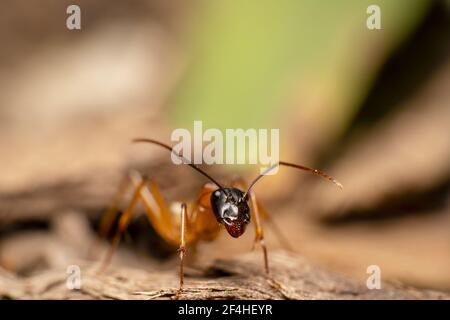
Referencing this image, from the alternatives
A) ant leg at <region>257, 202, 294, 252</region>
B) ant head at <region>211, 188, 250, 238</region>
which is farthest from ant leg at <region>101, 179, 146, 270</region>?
ant leg at <region>257, 202, 294, 252</region>

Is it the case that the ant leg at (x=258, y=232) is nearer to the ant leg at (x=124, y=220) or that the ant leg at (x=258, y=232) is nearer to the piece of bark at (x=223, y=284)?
the piece of bark at (x=223, y=284)

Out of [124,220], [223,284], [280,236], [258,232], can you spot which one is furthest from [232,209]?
[280,236]

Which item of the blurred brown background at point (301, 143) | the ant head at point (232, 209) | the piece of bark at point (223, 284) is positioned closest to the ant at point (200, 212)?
the ant head at point (232, 209)

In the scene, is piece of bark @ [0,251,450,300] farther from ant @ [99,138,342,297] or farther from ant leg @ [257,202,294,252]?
ant leg @ [257,202,294,252]

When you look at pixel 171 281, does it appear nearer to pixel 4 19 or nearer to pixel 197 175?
pixel 197 175

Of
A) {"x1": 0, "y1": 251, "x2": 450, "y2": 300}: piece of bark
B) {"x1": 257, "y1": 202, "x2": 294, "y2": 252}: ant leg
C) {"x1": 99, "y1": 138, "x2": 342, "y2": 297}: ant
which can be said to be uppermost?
{"x1": 99, "y1": 138, "x2": 342, "y2": 297}: ant

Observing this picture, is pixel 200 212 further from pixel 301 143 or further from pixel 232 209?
pixel 301 143
